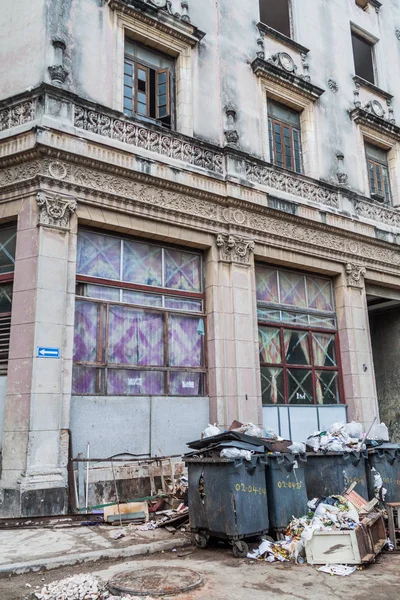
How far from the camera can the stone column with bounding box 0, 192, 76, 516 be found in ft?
27.8

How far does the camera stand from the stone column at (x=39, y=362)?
846 cm

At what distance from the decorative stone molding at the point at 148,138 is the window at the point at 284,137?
102 inches

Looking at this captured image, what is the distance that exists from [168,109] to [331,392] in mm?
8495

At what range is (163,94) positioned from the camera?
1246 cm

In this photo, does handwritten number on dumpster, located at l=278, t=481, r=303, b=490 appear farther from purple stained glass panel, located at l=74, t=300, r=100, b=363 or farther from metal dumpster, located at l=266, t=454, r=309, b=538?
purple stained glass panel, located at l=74, t=300, r=100, b=363

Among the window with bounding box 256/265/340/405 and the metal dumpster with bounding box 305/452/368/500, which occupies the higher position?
the window with bounding box 256/265/340/405

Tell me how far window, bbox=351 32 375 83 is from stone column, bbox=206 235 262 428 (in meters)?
9.89

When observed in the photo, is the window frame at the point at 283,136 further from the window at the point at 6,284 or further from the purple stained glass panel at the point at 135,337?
the window at the point at 6,284

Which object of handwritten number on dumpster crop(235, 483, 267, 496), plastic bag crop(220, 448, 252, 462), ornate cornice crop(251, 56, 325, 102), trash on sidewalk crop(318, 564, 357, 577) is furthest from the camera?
ornate cornice crop(251, 56, 325, 102)

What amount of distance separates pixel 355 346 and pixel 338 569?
28.5ft

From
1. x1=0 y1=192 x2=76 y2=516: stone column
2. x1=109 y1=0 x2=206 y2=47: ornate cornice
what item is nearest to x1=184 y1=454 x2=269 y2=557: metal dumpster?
x1=0 y1=192 x2=76 y2=516: stone column

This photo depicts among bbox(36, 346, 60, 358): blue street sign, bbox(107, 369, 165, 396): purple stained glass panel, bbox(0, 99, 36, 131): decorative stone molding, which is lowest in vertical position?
bbox(107, 369, 165, 396): purple stained glass panel

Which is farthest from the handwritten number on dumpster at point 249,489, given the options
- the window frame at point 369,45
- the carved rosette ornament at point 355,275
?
the window frame at point 369,45

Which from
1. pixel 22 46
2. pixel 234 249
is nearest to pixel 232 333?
pixel 234 249
